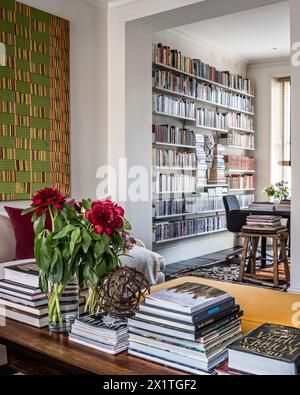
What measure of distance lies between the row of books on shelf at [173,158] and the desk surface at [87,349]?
360cm

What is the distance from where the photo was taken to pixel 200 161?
6195mm

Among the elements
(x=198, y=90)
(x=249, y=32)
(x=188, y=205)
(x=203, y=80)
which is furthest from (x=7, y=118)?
(x=249, y=32)

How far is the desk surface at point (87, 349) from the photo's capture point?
4.11ft

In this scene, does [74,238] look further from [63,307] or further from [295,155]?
[295,155]

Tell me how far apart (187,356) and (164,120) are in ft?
15.5

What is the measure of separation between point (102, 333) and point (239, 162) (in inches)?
239

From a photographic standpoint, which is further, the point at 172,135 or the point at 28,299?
the point at 172,135

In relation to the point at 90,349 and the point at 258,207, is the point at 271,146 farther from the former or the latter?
the point at 90,349

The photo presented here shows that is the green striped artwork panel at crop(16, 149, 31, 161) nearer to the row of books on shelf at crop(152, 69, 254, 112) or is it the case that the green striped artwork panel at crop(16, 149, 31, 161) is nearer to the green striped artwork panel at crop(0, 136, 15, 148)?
the green striped artwork panel at crop(0, 136, 15, 148)

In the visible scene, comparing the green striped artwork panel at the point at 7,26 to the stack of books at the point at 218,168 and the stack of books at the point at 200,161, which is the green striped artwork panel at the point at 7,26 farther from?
the stack of books at the point at 218,168

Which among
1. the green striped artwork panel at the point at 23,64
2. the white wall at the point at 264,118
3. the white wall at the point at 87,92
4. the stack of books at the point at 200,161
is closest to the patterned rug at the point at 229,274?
the stack of books at the point at 200,161

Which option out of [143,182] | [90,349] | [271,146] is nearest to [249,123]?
[271,146]

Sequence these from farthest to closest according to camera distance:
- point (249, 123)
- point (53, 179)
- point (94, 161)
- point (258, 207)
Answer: point (249, 123) → point (258, 207) → point (94, 161) → point (53, 179)

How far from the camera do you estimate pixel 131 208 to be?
478 cm
